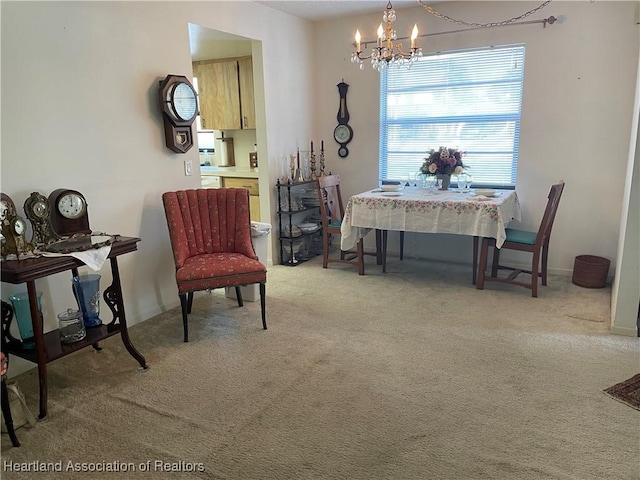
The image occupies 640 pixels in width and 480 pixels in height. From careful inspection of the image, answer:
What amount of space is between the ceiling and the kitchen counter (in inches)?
66.7

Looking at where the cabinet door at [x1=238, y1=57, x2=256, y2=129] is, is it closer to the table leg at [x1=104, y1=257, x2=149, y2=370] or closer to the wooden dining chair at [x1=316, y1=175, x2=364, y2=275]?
the wooden dining chair at [x1=316, y1=175, x2=364, y2=275]

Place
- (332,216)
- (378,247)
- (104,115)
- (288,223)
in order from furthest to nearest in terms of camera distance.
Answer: (288,223), (332,216), (378,247), (104,115)

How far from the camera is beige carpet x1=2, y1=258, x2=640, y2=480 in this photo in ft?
6.42

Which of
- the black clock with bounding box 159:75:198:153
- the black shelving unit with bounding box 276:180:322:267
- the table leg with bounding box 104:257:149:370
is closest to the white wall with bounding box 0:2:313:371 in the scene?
the black clock with bounding box 159:75:198:153

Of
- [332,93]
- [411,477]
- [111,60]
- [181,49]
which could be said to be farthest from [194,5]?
[411,477]

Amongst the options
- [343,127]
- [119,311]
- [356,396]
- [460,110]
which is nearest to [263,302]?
[119,311]

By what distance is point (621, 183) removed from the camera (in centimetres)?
402

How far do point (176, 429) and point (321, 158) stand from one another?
3.64 meters

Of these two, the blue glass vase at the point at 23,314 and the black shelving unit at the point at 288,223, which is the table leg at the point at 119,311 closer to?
the blue glass vase at the point at 23,314

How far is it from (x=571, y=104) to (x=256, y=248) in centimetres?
304

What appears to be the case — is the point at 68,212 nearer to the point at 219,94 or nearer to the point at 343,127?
the point at 219,94

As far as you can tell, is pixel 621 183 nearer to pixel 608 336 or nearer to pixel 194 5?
pixel 608 336

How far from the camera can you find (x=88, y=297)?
106 inches

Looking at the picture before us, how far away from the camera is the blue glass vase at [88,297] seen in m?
2.67
